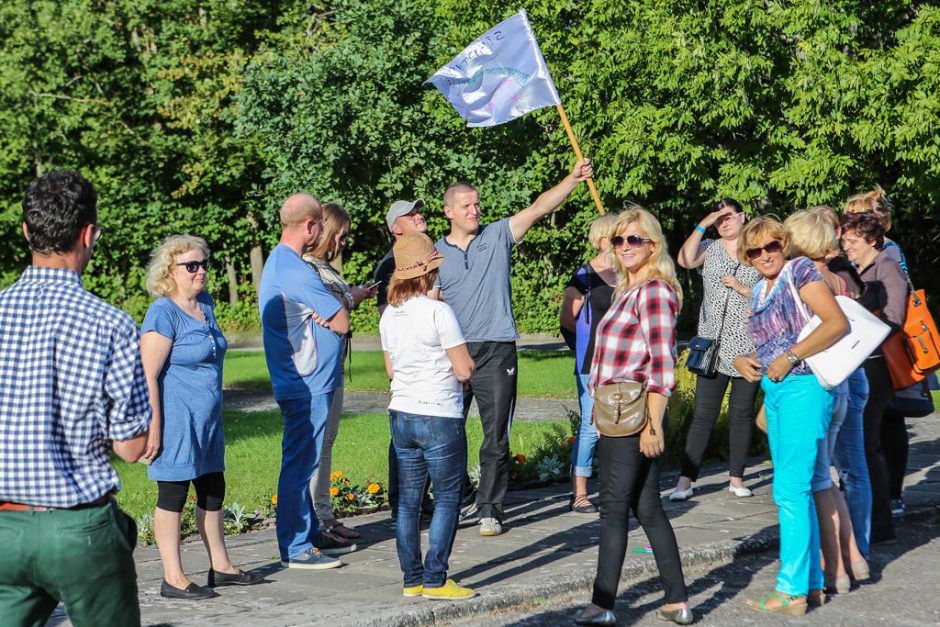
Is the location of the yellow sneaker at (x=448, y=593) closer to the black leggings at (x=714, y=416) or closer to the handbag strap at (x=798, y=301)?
the handbag strap at (x=798, y=301)

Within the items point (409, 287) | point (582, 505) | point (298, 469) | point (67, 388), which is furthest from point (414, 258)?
point (582, 505)

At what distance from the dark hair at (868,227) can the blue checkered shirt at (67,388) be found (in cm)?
526

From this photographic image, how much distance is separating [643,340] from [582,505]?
320 cm

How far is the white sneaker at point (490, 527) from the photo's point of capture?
25.4 ft

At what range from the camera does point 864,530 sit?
6.90 m

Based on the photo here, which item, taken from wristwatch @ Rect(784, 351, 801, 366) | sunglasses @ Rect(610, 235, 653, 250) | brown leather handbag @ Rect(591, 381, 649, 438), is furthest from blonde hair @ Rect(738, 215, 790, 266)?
brown leather handbag @ Rect(591, 381, 649, 438)

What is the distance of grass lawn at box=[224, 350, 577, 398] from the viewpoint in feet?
57.8


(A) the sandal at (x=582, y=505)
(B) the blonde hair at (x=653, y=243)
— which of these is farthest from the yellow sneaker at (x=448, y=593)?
(A) the sandal at (x=582, y=505)

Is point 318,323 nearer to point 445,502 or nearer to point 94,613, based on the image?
point 445,502

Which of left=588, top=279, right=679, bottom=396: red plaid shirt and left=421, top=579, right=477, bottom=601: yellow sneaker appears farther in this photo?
left=421, top=579, right=477, bottom=601: yellow sneaker

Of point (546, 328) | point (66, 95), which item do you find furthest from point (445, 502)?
point (66, 95)

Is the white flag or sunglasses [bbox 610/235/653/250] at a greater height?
the white flag

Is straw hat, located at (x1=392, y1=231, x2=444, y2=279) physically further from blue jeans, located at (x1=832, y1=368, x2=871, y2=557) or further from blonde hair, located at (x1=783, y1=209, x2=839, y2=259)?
blue jeans, located at (x1=832, y1=368, x2=871, y2=557)

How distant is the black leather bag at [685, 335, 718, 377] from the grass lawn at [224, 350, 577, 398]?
7955 mm
